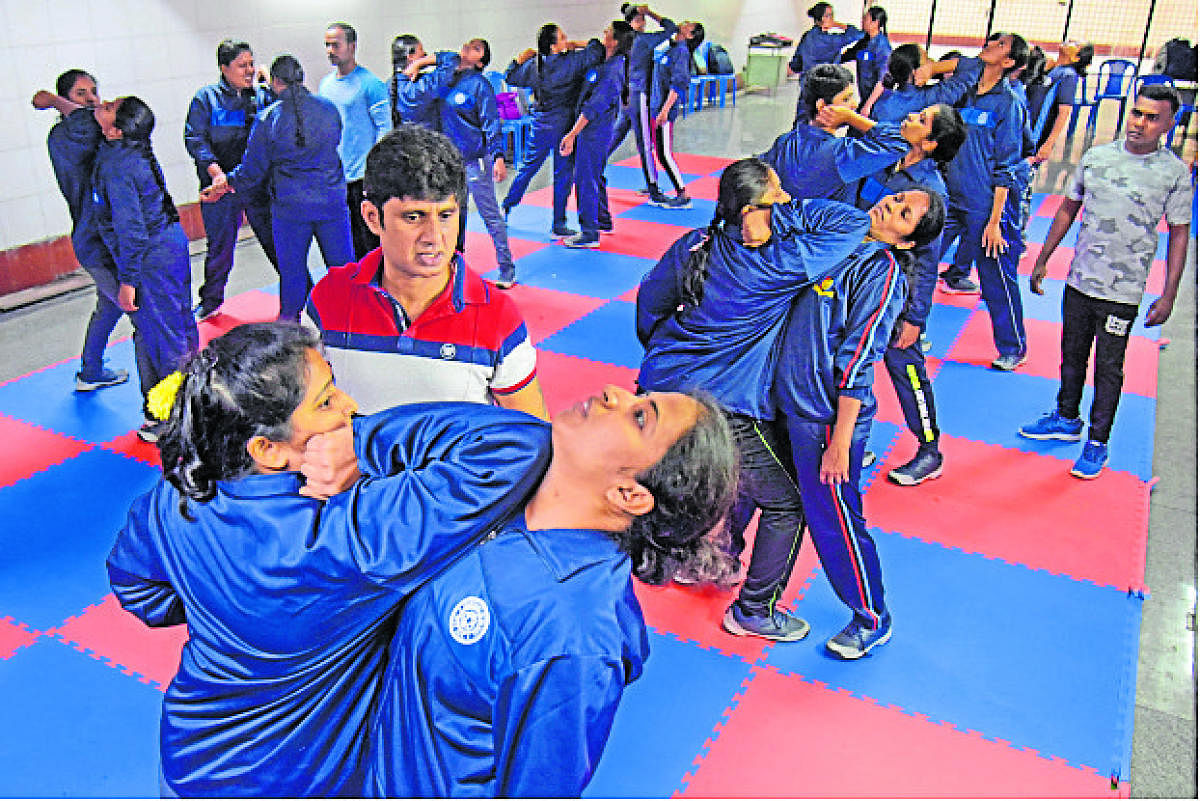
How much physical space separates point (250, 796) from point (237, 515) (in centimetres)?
59

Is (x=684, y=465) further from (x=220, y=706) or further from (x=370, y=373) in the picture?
(x=370, y=373)

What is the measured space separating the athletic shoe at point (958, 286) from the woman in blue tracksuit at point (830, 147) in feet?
8.43

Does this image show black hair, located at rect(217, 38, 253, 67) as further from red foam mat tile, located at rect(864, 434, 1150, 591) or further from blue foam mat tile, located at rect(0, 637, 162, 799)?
red foam mat tile, located at rect(864, 434, 1150, 591)

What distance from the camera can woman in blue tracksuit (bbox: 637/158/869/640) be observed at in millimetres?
3354

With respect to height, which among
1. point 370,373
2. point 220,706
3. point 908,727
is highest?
point 370,373

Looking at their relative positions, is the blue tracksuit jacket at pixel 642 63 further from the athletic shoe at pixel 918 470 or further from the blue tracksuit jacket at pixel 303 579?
the blue tracksuit jacket at pixel 303 579

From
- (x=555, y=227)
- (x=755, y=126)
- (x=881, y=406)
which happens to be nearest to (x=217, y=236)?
(x=555, y=227)

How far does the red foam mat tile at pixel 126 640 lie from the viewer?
12.5ft

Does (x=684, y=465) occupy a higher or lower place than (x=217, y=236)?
higher

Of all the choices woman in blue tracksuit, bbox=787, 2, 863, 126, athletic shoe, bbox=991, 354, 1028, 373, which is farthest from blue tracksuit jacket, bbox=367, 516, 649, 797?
woman in blue tracksuit, bbox=787, 2, 863, 126

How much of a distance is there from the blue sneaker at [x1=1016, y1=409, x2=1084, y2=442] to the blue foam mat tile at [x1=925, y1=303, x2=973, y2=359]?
1190mm

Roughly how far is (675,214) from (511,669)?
9127 mm

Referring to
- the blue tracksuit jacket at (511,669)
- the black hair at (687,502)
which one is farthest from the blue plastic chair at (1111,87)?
the blue tracksuit jacket at (511,669)

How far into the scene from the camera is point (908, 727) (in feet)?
11.9
